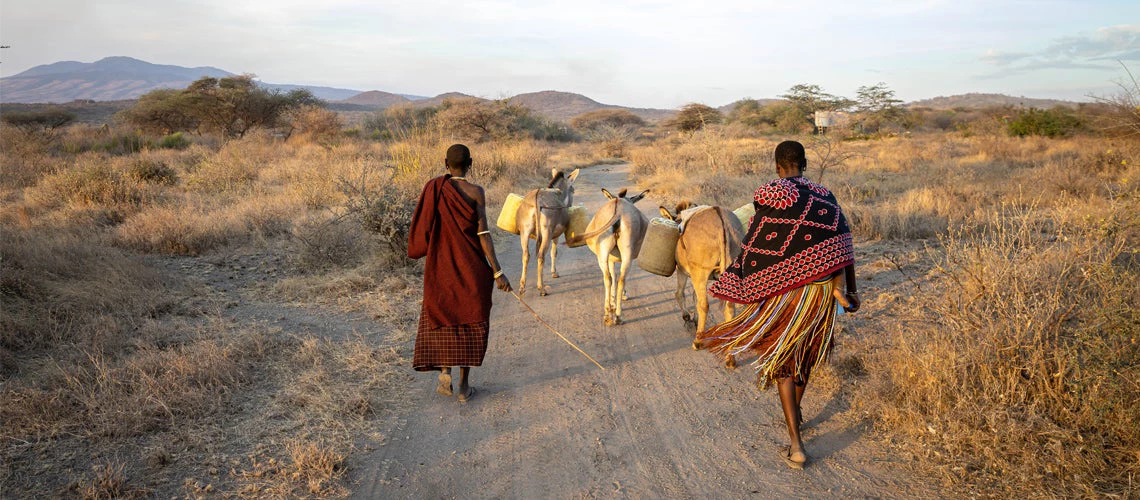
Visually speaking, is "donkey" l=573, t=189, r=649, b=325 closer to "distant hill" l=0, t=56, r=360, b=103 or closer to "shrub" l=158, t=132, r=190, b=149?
"shrub" l=158, t=132, r=190, b=149

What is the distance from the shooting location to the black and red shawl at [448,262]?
4164mm

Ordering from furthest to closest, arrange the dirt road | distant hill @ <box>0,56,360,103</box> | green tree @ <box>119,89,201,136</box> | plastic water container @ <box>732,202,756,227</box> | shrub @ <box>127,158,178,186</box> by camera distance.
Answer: distant hill @ <box>0,56,360,103</box> < green tree @ <box>119,89,201,136</box> < shrub @ <box>127,158,178,186</box> < plastic water container @ <box>732,202,756,227</box> < the dirt road

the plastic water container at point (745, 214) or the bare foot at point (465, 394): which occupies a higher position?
the plastic water container at point (745, 214)

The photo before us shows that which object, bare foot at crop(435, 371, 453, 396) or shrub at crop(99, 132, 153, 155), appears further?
shrub at crop(99, 132, 153, 155)

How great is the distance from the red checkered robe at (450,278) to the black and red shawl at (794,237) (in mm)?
1941

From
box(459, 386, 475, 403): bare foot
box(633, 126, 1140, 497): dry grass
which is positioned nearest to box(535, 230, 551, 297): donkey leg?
box(459, 386, 475, 403): bare foot

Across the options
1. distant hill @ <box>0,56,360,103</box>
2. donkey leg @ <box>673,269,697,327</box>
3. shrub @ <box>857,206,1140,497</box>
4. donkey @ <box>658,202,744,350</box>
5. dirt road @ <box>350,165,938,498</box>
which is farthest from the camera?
Answer: distant hill @ <box>0,56,360,103</box>

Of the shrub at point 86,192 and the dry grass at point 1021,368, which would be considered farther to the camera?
the shrub at point 86,192

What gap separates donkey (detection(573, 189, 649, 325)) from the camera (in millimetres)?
5785

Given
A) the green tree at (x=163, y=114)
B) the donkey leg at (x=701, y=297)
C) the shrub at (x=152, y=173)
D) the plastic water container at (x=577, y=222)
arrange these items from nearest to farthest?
the donkey leg at (x=701, y=297), the plastic water container at (x=577, y=222), the shrub at (x=152, y=173), the green tree at (x=163, y=114)

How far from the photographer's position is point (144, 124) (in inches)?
1096

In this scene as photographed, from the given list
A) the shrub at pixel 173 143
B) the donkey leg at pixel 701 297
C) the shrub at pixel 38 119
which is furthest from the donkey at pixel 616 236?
the shrub at pixel 38 119

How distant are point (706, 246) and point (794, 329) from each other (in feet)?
4.96

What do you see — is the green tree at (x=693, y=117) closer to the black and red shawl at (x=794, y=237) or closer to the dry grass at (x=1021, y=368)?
the dry grass at (x=1021, y=368)
